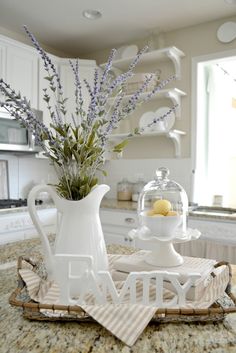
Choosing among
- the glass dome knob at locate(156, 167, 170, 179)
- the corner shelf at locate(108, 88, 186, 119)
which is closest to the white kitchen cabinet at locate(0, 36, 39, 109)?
the corner shelf at locate(108, 88, 186, 119)

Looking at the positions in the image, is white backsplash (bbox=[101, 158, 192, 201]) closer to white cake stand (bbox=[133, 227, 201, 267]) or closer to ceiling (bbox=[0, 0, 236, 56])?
ceiling (bbox=[0, 0, 236, 56])

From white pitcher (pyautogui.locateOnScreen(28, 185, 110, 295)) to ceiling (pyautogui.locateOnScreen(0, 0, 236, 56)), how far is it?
253 centimetres

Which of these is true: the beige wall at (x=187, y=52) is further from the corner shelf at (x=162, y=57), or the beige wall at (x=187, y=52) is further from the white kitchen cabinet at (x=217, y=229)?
the white kitchen cabinet at (x=217, y=229)

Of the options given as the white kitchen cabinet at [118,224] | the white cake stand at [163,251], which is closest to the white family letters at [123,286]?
the white cake stand at [163,251]

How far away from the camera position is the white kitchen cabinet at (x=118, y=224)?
2824 mm

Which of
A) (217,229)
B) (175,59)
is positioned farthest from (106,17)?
(217,229)

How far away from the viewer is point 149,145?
138 inches

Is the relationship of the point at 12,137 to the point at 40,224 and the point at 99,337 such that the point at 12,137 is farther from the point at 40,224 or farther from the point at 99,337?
the point at 99,337

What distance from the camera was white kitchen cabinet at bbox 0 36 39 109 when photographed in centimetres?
291

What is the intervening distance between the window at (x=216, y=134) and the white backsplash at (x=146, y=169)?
4.2 inches

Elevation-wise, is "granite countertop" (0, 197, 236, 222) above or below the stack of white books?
below

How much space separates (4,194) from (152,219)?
2.68m

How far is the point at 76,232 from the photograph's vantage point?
2.51 ft

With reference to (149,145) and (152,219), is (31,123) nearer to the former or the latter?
(152,219)
